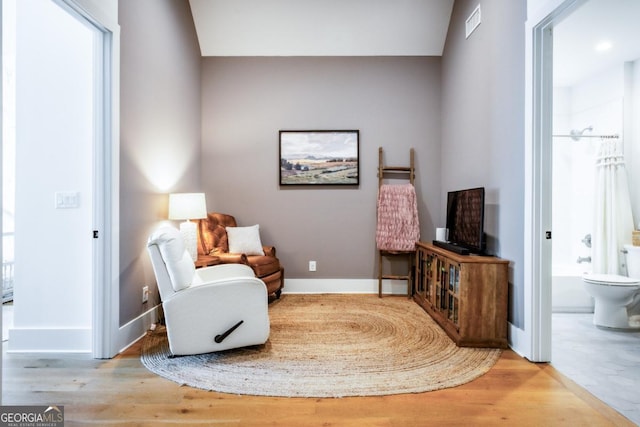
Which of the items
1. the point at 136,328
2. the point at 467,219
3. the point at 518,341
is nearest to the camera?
the point at 518,341

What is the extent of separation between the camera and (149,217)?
9.46 ft

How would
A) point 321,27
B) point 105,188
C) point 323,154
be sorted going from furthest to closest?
point 323,154 → point 321,27 → point 105,188

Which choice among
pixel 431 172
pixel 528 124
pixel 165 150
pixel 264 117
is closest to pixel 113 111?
pixel 165 150

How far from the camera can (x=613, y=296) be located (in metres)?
2.89

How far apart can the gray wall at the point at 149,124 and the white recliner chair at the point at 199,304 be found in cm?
51

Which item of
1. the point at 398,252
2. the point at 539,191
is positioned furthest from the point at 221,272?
the point at 539,191

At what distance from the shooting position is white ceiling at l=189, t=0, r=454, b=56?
12.3 feet

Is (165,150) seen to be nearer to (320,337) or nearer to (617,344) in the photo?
(320,337)

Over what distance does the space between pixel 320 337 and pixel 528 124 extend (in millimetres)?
2176

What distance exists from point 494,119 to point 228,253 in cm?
282

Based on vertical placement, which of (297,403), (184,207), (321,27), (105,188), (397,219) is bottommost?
(297,403)

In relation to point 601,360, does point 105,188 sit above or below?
above

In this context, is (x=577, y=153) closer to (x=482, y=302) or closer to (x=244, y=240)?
(x=482, y=302)

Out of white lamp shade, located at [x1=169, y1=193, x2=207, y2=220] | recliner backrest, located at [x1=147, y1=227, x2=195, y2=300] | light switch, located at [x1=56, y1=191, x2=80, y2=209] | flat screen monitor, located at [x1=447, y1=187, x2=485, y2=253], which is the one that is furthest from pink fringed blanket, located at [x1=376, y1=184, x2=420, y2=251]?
light switch, located at [x1=56, y1=191, x2=80, y2=209]
